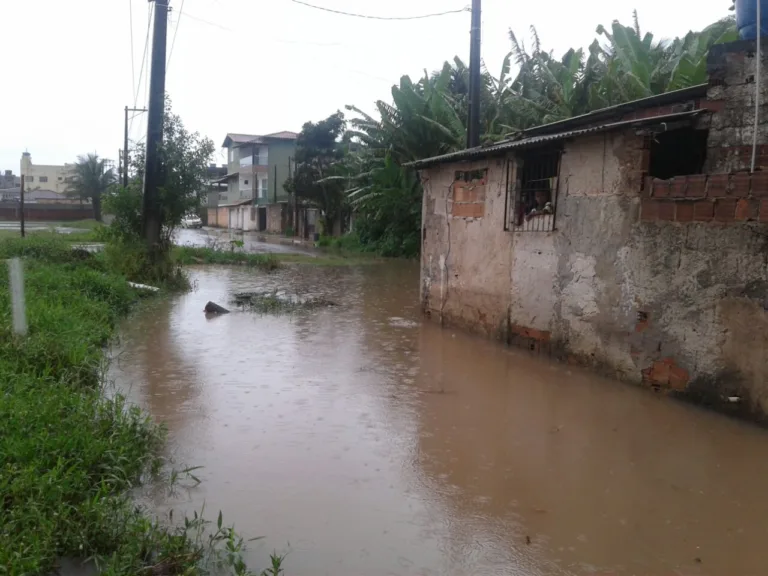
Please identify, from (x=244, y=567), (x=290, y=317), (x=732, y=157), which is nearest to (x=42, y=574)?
(x=244, y=567)

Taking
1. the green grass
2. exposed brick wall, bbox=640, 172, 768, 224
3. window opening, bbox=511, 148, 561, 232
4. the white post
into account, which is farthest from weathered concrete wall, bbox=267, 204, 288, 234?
exposed brick wall, bbox=640, 172, 768, 224

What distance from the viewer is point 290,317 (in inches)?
440

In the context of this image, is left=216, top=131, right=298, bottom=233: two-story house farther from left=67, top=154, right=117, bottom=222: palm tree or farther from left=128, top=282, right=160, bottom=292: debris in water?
left=128, top=282, right=160, bottom=292: debris in water

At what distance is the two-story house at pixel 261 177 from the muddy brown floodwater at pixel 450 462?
1506 inches

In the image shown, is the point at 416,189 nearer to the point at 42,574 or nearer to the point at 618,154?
the point at 618,154

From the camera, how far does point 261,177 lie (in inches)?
1980

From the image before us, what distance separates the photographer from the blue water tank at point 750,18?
5727mm

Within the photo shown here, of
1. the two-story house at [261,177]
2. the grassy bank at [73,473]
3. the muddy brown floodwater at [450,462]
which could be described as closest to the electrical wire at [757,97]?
the muddy brown floodwater at [450,462]

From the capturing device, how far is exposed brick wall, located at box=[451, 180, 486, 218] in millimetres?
9430

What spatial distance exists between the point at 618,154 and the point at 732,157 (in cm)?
119

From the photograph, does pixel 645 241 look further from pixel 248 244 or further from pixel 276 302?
pixel 248 244

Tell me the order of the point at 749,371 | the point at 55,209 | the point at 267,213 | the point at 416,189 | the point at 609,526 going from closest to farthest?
the point at 609,526 < the point at 749,371 < the point at 416,189 < the point at 267,213 < the point at 55,209

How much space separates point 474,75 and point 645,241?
816cm

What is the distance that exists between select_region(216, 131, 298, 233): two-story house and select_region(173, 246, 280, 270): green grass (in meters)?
22.7
